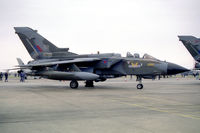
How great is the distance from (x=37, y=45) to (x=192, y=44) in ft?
54.9

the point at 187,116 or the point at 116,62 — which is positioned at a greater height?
the point at 116,62

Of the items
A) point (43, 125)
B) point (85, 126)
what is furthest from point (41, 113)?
point (85, 126)

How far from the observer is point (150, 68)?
16.0 metres

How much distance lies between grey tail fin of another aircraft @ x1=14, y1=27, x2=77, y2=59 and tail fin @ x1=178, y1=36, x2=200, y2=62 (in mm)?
13801

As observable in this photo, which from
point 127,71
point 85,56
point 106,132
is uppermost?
point 85,56

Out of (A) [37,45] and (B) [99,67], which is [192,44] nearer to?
(B) [99,67]

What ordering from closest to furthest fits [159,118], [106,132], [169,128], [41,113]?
[106,132]
[169,128]
[159,118]
[41,113]

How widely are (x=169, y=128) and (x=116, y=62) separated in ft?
39.9

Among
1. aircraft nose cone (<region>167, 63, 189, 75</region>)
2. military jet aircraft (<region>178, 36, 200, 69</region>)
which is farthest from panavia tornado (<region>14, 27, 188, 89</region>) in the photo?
military jet aircraft (<region>178, 36, 200, 69</region>)

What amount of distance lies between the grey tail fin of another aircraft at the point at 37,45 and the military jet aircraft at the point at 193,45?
45.3ft

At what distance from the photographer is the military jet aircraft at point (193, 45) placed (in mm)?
24469

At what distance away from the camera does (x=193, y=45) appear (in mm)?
24578

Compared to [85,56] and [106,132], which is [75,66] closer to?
[85,56]

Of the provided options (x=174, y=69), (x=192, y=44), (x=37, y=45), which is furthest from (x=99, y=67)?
(x=192, y=44)
